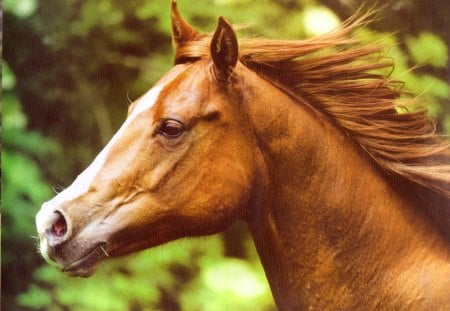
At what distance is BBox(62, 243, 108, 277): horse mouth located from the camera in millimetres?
1416

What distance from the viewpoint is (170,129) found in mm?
1397

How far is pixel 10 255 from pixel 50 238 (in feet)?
1.74

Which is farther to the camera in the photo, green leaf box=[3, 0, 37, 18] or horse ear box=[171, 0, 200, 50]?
green leaf box=[3, 0, 37, 18]

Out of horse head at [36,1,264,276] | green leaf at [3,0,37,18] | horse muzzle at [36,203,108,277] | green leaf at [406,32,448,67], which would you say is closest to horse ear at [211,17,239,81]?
horse head at [36,1,264,276]

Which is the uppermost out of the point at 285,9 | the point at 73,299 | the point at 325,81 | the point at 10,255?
the point at 285,9

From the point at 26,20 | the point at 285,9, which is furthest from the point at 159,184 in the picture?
the point at 26,20

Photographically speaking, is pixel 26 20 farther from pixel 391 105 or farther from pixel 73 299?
pixel 391 105

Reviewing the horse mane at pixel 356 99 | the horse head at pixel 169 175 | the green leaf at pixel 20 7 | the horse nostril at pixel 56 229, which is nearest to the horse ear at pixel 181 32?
the horse mane at pixel 356 99

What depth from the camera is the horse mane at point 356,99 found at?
144cm

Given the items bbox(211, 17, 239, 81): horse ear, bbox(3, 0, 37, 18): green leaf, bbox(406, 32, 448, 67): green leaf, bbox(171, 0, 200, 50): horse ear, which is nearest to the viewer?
bbox(211, 17, 239, 81): horse ear

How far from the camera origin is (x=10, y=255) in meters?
1.87

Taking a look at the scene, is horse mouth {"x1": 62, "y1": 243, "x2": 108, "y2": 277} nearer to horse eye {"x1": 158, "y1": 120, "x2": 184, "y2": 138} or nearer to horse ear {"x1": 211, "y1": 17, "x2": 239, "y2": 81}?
horse eye {"x1": 158, "y1": 120, "x2": 184, "y2": 138}

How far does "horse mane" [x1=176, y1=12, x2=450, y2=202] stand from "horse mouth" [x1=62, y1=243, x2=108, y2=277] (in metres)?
0.49

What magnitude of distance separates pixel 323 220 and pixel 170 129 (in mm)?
399
